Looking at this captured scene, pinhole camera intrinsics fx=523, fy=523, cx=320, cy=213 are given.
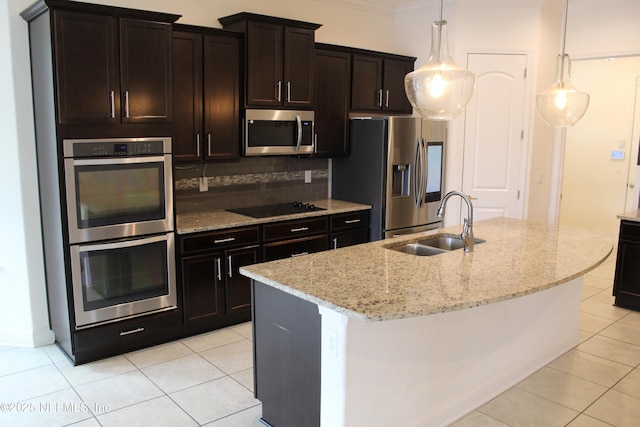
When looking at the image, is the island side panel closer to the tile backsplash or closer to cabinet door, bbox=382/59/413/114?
the tile backsplash

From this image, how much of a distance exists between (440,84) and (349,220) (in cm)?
230

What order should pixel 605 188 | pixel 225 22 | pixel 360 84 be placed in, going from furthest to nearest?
pixel 605 188 < pixel 360 84 < pixel 225 22

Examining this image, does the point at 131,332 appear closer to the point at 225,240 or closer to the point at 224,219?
the point at 225,240

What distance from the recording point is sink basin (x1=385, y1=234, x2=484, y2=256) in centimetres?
344

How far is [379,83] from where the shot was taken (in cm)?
538

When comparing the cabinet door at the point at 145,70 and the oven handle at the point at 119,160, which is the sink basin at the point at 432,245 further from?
the cabinet door at the point at 145,70

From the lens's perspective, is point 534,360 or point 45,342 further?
point 45,342

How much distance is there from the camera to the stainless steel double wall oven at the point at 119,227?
3.37 meters

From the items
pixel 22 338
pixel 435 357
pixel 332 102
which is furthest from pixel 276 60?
pixel 22 338

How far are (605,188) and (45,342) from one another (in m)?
6.92

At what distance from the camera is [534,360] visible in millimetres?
3514

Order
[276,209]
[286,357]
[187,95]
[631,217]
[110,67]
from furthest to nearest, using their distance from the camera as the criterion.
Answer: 1. [276,209]
2. [631,217]
3. [187,95]
4. [110,67]
5. [286,357]

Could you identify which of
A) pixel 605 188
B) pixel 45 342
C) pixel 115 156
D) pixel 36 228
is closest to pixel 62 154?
pixel 115 156

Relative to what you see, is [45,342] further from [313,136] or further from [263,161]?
[313,136]
